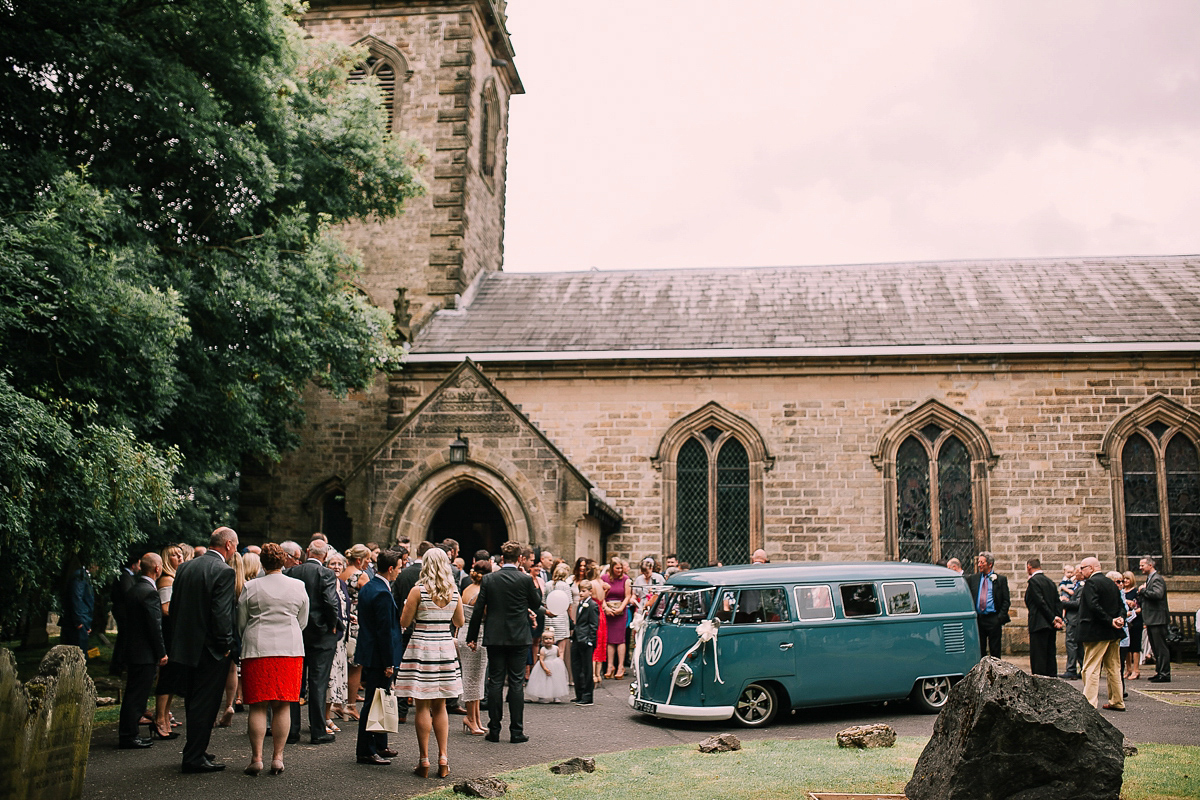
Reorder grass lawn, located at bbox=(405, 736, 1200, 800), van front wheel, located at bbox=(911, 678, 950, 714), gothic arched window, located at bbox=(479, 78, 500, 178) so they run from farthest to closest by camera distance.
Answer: gothic arched window, located at bbox=(479, 78, 500, 178) < van front wheel, located at bbox=(911, 678, 950, 714) < grass lawn, located at bbox=(405, 736, 1200, 800)

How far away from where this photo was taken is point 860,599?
10.7 metres

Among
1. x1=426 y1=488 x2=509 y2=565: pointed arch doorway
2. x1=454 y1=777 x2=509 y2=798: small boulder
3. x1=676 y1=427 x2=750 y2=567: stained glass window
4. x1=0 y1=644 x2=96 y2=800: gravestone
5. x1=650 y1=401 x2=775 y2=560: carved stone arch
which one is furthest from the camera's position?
x1=426 y1=488 x2=509 y2=565: pointed arch doorway

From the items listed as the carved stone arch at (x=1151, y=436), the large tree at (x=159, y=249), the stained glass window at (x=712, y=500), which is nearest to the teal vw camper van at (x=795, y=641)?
the large tree at (x=159, y=249)

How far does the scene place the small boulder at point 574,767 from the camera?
768 centimetres

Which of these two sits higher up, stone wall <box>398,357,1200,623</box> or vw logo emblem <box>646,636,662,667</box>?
stone wall <box>398,357,1200,623</box>

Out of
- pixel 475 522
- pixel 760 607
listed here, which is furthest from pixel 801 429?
pixel 760 607

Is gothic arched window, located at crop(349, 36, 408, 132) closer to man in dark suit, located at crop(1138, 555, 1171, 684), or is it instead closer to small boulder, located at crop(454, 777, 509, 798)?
man in dark suit, located at crop(1138, 555, 1171, 684)

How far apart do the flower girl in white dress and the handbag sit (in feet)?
12.2

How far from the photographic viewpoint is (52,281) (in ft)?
32.3

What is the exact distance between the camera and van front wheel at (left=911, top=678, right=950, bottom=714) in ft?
35.6

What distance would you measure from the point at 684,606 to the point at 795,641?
126 cm

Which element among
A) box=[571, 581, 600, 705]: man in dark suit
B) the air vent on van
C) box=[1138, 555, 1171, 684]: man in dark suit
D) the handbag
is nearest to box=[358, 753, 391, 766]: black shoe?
the handbag

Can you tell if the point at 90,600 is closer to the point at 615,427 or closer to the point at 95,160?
the point at 95,160

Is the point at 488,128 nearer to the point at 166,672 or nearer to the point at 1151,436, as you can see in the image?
the point at 1151,436
